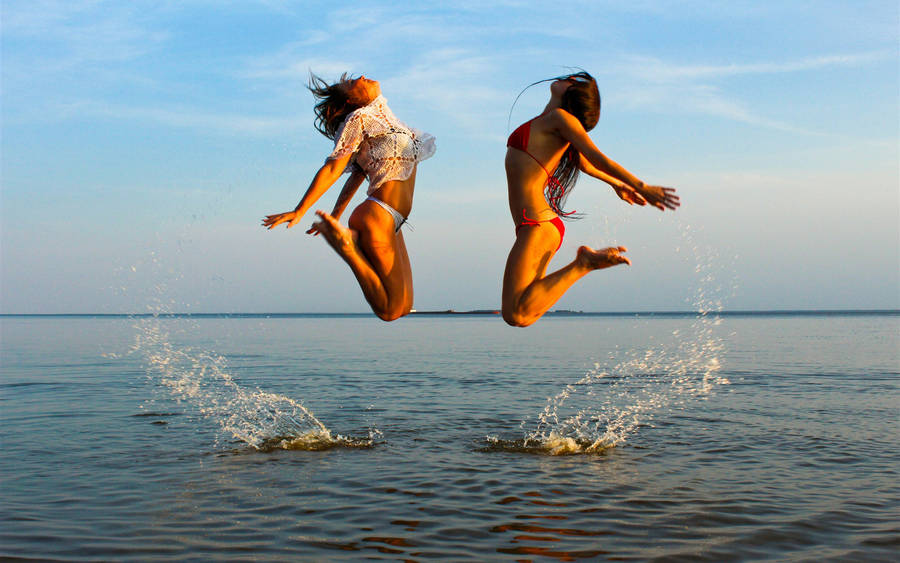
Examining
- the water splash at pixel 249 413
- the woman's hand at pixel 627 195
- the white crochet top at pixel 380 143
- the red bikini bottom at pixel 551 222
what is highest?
the white crochet top at pixel 380 143

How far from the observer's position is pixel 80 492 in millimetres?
7414

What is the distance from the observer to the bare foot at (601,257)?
243 inches

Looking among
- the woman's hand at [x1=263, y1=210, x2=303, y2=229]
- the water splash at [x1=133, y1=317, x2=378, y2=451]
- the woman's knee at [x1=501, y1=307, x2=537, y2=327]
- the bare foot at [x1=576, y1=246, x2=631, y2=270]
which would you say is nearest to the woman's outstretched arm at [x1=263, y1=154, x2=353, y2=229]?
the woman's hand at [x1=263, y1=210, x2=303, y2=229]

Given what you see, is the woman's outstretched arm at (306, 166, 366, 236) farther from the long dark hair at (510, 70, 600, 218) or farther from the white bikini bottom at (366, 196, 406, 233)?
the long dark hair at (510, 70, 600, 218)

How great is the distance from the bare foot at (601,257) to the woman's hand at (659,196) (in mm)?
519

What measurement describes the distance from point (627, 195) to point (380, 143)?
223 centimetres

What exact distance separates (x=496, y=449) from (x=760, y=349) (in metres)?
22.9

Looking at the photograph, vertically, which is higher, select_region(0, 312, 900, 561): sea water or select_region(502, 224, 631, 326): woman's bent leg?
select_region(502, 224, 631, 326): woman's bent leg

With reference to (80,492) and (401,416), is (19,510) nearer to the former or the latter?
(80,492)

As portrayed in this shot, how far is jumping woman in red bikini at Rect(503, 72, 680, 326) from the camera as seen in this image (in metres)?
6.41

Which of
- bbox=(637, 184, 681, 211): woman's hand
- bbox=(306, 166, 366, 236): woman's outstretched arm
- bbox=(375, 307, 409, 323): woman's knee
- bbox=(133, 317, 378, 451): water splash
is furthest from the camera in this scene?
bbox=(133, 317, 378, 451): water splash

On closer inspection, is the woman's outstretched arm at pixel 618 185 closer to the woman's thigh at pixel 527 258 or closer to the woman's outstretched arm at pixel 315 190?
the woman's thigh at pixel 527 258

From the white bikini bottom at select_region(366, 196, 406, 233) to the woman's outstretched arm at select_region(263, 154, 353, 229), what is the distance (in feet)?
1.31

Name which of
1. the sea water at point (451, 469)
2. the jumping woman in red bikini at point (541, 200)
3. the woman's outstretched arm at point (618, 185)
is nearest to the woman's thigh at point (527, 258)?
the jumping woman in red bikini at point (541, 200)
